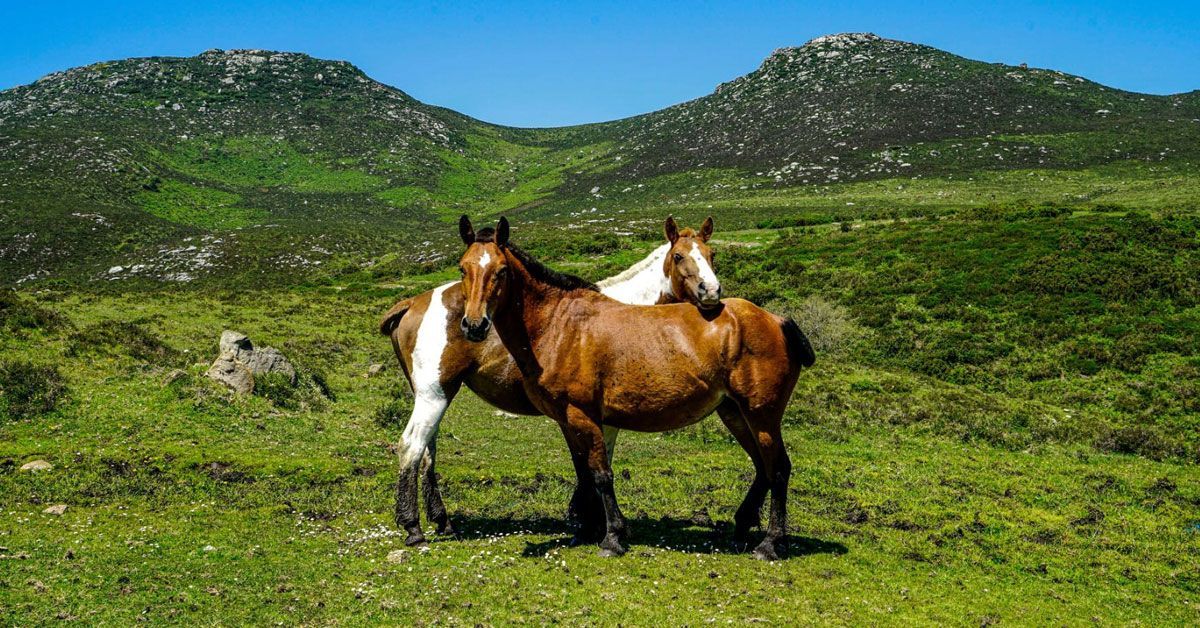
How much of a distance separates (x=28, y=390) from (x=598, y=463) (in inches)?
583

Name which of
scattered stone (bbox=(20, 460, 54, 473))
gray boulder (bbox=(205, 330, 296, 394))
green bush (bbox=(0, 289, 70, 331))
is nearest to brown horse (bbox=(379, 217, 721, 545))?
scattered stone (bbox=(20, 460, 54, 473))

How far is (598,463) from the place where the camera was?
898 cm

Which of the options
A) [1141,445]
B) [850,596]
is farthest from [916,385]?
[850,596]

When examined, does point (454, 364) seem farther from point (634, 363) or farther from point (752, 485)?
point (752, 485)

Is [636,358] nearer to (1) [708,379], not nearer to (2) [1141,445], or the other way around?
(1) [708,379]

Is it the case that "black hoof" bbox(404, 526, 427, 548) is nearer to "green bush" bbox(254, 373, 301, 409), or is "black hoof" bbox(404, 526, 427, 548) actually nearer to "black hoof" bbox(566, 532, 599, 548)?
"black hoof" bbox(566, 532, 599, 548)

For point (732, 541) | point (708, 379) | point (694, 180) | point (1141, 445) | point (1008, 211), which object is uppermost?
point (694, 180)

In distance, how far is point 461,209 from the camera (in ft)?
391

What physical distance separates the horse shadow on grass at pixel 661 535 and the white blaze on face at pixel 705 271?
3.50m

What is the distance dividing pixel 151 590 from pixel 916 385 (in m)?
22.8

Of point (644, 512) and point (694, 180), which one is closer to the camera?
point (644, 512)

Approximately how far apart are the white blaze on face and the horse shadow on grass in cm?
350

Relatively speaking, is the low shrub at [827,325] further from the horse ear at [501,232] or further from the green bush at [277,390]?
the horse ear at [501,232]

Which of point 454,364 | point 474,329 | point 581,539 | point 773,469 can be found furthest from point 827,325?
point 474,329
